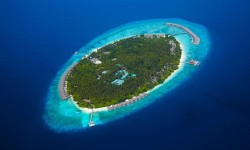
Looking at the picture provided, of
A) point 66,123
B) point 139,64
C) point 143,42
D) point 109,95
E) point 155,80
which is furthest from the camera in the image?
point 143,42

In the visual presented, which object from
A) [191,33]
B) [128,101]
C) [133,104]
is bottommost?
[133,104]

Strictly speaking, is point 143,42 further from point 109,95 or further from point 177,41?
point 109,95

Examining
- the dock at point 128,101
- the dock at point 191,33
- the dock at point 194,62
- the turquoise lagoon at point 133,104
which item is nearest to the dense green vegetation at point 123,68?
the dock at point 128,101

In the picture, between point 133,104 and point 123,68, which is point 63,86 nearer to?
point 123,68

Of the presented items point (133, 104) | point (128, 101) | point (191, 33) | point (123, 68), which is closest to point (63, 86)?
point (123, 68)

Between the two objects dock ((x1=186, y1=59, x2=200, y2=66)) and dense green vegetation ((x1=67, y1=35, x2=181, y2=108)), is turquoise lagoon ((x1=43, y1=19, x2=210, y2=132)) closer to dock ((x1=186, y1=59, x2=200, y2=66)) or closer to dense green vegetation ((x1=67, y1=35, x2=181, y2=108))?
dock ((x1=186, y1=59, x2=200, y2=66))

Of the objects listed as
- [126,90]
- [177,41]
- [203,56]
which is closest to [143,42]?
[177,41]
